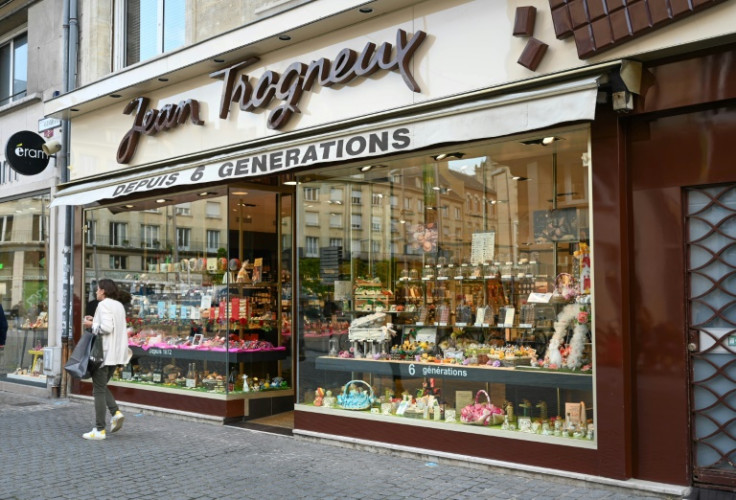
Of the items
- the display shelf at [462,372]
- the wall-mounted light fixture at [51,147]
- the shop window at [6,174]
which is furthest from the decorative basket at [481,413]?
the shop window at [6,174]

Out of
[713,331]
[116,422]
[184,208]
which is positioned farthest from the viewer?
[184,208]

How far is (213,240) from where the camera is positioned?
10.2 metres

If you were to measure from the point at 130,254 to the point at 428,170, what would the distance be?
18.4 feet

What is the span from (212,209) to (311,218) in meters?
1.86

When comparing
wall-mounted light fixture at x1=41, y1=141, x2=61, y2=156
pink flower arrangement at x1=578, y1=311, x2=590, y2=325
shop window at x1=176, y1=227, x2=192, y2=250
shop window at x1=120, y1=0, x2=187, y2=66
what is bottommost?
pink flower arrangement at x1=578, y1=311, x2=590, y2=325

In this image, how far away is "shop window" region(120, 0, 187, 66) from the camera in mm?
11023

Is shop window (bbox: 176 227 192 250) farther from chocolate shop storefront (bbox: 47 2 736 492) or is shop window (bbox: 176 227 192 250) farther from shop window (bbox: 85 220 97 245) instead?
shop window (bbox: 85 220 97 245)

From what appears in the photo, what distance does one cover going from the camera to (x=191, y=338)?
34.0ft

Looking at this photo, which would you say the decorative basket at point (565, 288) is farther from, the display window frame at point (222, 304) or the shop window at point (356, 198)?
the display window frame at point (222, 304)

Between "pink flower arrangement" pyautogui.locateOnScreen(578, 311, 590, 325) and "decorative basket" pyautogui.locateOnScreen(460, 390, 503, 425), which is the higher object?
"pink flower arrangement" pyautogui.locateOnScreen(578, 311, 590, 325)

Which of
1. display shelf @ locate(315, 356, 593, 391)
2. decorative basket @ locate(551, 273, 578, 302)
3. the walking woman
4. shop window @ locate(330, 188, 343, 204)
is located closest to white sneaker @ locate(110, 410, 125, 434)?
the walking woman

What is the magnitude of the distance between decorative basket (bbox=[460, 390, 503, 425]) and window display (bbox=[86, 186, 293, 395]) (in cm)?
361

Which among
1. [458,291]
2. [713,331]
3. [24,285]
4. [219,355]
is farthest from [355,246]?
[24,285]

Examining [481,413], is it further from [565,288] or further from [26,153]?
[26,153]
